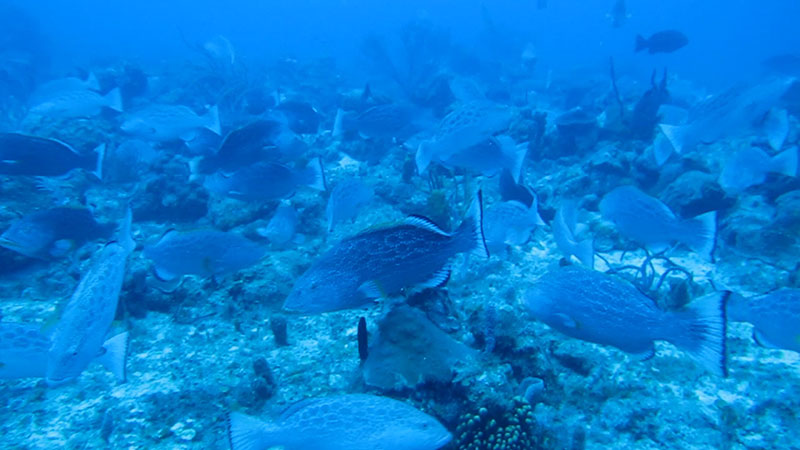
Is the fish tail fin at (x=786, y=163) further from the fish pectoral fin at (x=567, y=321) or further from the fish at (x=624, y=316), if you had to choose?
the fish pectoral fin at (x=567, y=321)

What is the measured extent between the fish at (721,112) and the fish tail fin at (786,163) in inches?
30.2

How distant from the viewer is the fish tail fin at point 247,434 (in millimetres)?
2312

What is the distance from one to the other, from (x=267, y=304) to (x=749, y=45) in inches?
2988

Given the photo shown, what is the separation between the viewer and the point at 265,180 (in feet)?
19.0

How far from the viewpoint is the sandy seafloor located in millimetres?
3182

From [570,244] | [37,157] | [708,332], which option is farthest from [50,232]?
[708,332]

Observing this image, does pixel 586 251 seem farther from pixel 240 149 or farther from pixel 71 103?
pixel 71 103

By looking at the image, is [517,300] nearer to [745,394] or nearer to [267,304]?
[745,394]

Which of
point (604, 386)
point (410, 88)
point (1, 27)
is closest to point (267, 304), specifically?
point (604, 386)

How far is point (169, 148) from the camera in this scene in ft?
33.5

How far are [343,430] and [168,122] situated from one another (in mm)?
7327

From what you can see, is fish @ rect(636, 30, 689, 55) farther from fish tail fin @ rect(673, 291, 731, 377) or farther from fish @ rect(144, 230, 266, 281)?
fish @ rect(144, 230, 266, 281)

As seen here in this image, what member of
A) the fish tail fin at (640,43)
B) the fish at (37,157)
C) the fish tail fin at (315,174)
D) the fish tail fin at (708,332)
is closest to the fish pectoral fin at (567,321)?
the fish tail fin at (708,332)

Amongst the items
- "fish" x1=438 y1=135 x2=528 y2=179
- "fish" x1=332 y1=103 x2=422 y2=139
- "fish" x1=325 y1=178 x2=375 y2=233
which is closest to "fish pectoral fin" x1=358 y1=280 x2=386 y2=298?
"fish" x1=325 y1=178 x2=375 y2=233
